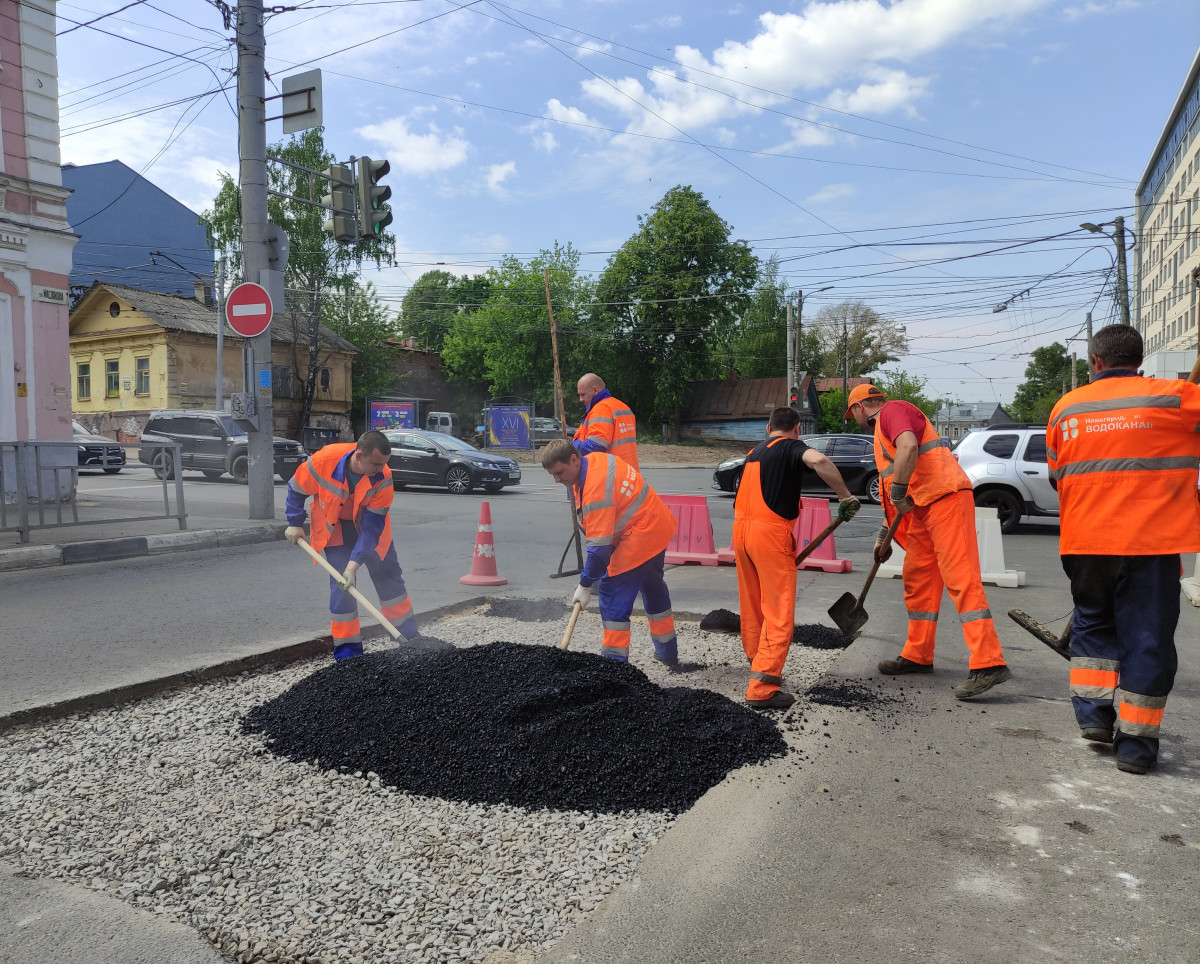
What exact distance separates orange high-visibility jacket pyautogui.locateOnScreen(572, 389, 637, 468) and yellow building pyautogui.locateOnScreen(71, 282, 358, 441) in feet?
92.7

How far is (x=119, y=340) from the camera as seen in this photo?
34.6 meters

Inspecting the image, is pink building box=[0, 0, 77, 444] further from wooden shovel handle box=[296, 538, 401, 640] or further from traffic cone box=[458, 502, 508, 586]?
wooden shovel handle box=[296, 538, 401, 640]

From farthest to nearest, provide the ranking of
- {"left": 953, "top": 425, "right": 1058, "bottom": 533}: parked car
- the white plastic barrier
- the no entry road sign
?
{"left": 953, "top": 425, "right": 1058, "bottom": 533}: parked car, the no entry road sign, the white plastic barrier

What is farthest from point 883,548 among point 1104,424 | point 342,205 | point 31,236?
point 31,236

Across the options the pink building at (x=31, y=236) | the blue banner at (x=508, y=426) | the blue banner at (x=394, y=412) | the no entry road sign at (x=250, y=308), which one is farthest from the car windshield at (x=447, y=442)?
the blue banner at (x=508, y=426)

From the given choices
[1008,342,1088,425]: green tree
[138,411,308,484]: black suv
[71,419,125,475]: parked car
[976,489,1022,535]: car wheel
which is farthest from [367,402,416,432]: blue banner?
[1008,342,1088,425]: green tree

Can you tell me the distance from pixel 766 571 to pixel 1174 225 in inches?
2616

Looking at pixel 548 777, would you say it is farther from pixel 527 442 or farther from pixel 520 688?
pixel 527 442

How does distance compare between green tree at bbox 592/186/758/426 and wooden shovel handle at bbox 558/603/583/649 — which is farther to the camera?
green tree at bbox 592/186/758/426

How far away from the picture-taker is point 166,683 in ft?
15.8

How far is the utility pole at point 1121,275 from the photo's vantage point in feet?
74.4

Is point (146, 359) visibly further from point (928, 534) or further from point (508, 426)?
point (928, 534)

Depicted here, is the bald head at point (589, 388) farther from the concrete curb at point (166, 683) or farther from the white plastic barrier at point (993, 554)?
the white plastic barrier at point (993, 554)

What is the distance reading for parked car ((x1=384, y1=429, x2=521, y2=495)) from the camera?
18.5 meters
